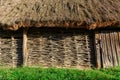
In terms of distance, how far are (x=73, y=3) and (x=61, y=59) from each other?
2518 millimetres

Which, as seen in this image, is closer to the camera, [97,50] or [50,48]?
[97,50]

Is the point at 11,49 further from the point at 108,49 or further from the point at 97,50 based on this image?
the point at 108,49

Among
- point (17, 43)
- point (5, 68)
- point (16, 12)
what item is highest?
point (16, 12)

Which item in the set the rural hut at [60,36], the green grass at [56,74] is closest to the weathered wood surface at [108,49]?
the rural hut at [60,36]

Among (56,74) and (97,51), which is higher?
(97,51)

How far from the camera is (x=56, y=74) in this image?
1234 cm

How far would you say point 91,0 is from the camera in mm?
14516

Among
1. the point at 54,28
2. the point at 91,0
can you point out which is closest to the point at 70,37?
the point at 54,28

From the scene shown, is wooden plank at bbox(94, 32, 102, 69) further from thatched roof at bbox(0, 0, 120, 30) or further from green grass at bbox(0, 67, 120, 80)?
thatched roof at bbox(0, 0, 120, 30)

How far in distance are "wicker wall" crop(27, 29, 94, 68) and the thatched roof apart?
0.65 m

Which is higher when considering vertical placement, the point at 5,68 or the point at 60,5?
the point at 60,5

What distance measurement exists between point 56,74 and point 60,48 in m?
1.74

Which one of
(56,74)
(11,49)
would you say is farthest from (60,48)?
(11,49)

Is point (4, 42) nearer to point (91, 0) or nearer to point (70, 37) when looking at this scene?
point (70, 37)
